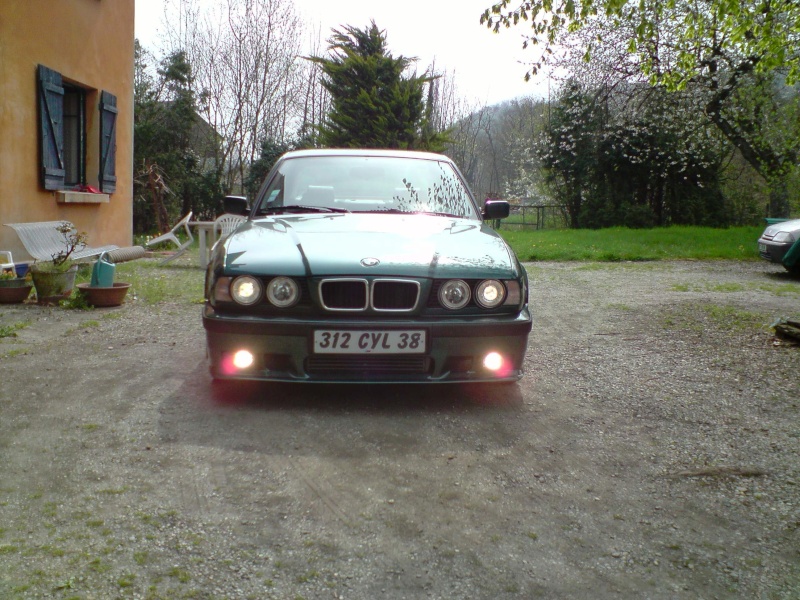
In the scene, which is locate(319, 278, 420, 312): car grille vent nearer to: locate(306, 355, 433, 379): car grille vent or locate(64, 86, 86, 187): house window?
locate(306, 355, 433, 379): car grille vent

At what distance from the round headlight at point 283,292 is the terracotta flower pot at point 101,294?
441 centimetres

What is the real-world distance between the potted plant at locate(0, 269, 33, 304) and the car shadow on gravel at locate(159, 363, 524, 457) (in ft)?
13.2

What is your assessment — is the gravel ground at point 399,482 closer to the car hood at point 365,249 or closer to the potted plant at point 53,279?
the car hood at point 365,249

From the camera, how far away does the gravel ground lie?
230 centimetres

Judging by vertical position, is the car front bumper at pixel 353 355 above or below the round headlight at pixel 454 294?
below

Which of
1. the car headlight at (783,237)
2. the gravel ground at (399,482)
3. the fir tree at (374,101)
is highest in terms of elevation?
the fir tree at (374,101)

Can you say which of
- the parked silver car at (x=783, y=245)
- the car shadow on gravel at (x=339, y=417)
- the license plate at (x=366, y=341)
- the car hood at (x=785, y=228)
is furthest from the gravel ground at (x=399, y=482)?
the car hood at (x=785, y=228)

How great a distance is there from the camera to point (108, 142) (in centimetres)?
1255

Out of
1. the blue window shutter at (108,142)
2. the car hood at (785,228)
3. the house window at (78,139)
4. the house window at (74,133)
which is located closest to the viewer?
the house window at (78,139)

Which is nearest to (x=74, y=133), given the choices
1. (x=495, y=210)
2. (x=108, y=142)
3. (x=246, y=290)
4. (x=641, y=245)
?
(x=108, y=142)

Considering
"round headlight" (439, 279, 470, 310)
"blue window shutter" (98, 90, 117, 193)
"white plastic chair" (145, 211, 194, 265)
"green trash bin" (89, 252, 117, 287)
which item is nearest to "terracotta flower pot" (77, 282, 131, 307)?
"green trash bin" (89, 252, 117, 287)

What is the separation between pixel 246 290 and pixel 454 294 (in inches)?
41.3

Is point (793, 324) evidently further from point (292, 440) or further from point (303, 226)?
point (292, 440)

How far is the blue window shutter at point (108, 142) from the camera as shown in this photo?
12.3 meters
